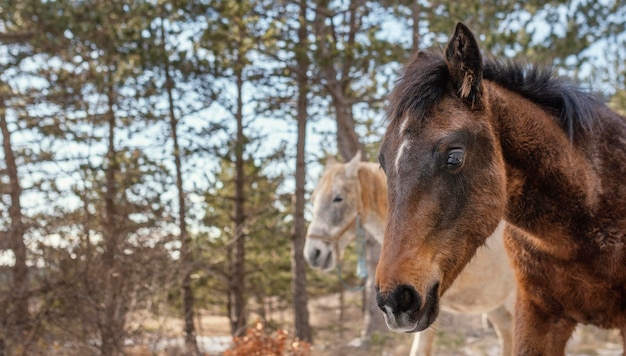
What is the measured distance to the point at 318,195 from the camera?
21.0 ft

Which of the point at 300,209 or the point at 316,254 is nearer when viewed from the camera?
the point at 316,254

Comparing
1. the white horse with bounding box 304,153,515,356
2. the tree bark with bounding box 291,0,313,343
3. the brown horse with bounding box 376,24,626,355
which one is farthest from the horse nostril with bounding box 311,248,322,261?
the tree bark with bounding box 291,0,313,343

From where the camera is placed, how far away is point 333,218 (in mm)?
6223

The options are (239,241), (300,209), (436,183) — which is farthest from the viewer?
(239,241)

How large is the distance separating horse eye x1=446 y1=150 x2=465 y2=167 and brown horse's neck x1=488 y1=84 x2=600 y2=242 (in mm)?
356

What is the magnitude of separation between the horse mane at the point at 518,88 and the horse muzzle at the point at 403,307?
32.8 inches

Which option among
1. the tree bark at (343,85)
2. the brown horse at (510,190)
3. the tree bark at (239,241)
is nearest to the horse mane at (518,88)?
the brown horse at (510,190)

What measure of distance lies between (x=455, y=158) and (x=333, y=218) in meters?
3.95

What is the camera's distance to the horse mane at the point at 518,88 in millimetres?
2516

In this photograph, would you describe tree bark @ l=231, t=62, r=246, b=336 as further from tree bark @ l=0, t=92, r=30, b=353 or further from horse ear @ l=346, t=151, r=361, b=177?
horse ear @ l=346, t=151, r=361, b=177

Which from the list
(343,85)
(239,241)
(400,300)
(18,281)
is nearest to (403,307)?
(400,300)

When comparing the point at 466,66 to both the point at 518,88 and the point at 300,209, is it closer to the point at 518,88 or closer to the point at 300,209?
the point at 518,88

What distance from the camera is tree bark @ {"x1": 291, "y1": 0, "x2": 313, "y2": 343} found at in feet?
34.2

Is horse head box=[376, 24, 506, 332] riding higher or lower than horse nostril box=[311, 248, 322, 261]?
higher
